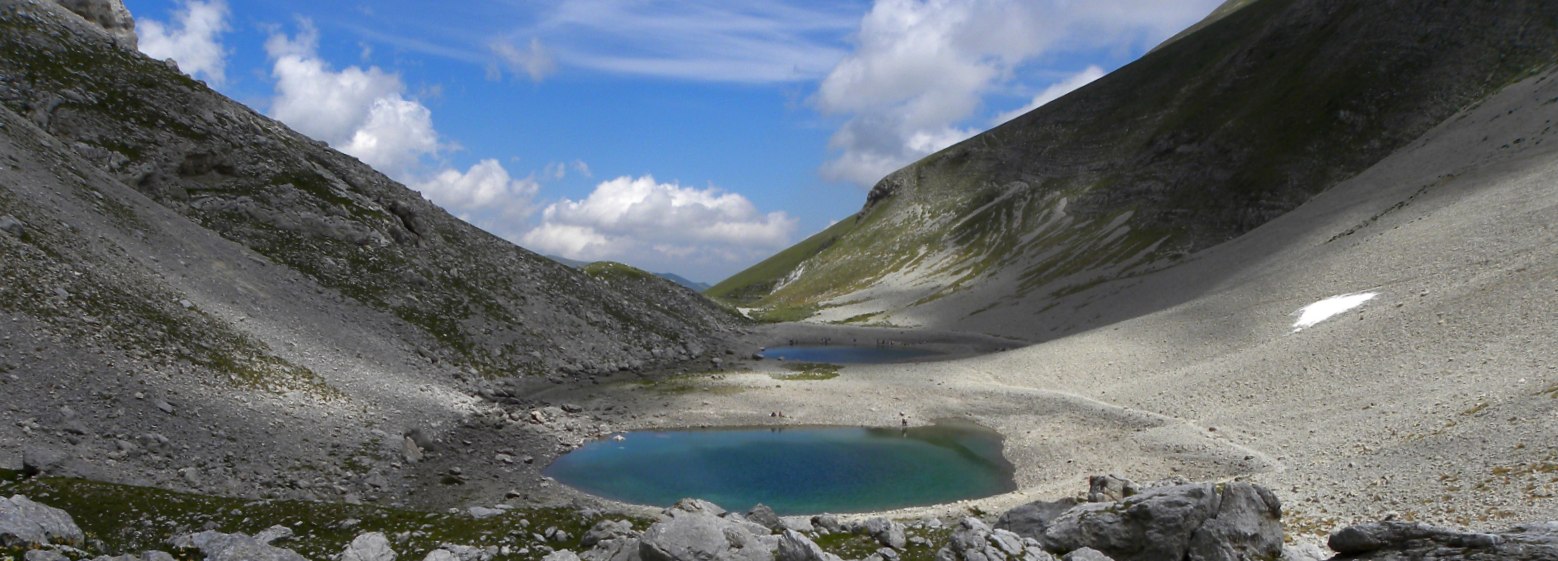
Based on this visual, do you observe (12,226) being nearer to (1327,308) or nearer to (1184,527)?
(1184,527)

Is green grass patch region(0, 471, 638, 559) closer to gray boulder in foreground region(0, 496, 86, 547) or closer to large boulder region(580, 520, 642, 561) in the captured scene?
large boulder region(580, 520, 642, 561)

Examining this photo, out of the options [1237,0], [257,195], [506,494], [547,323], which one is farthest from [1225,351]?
[1237,0]

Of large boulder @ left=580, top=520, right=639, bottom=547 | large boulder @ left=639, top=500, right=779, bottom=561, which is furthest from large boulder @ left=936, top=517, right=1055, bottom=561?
large boulder @ left=580, top=520, right=639, bottom=547

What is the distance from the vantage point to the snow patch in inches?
1700

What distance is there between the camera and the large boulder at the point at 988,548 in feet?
52.4

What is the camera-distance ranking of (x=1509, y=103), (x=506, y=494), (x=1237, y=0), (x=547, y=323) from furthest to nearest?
(x=1237, y=0)
(x=1509, y=103)
(x=547, y=323)
(x=506, y=494)

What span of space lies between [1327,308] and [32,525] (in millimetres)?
54915

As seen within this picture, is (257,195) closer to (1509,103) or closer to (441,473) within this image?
(441,473)

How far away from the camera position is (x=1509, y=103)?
71.5 metres

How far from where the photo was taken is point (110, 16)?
61.6 meters

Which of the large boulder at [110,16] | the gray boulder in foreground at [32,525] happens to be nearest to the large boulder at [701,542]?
the gray boulder in foreground at [32,525]

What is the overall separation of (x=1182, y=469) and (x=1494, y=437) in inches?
416

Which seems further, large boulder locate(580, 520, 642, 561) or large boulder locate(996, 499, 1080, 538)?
large boulder locate(996, 499, 1080, 538)

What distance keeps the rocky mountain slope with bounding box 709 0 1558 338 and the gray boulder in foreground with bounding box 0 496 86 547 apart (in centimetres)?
7751
